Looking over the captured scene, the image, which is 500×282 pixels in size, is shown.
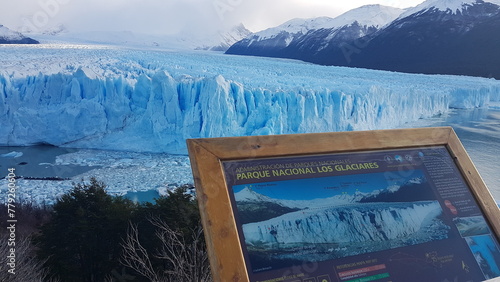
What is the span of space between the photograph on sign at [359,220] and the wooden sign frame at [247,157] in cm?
3

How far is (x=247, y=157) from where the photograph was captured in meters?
1.65

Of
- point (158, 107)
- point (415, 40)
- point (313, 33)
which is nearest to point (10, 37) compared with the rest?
point (158, 107)

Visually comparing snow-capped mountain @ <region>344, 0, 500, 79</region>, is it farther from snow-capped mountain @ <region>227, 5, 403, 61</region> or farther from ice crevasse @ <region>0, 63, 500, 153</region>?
ice crevasse @ <region>0, 63, 500, 153</region>

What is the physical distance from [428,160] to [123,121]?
10763 millimetres

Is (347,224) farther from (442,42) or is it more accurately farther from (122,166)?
(442,42)

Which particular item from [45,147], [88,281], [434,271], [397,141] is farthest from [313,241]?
[45,147]

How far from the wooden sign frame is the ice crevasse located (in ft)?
28.4

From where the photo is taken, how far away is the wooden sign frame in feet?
4.64

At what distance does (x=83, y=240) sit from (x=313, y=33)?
3214 cm

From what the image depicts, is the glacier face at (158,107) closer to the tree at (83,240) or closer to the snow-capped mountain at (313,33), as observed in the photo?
the tree at (83,240)

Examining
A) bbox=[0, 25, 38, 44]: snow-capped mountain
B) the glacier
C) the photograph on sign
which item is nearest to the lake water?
the photograph on sign

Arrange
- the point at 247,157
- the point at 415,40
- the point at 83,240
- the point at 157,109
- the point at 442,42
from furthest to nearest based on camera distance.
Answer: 1. the point at 415,40
2. the point at 442,42
3. the point at 157,109
4. the point at 83,240
5. the point at 247,157

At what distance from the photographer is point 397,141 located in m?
1.95

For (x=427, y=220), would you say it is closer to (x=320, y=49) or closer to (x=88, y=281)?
(x=88, y=281)
